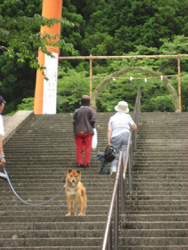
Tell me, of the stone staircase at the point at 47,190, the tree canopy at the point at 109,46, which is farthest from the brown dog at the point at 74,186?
the tree canopy at the point at 109,46

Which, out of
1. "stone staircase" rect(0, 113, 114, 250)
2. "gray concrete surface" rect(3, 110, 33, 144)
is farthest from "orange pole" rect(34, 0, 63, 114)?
"stone staircase" rect(0, 113, 114, 250)

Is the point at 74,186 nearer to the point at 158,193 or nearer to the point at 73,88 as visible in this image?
the point at 158,193

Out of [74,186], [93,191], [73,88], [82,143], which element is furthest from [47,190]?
[73,88]

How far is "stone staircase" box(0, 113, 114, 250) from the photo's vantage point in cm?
597

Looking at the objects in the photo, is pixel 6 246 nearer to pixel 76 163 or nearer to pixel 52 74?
pixel 76 163

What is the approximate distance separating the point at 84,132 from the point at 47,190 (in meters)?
1.69

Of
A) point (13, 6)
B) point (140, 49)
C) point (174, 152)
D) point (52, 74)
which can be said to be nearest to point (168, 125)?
point (174, 152)

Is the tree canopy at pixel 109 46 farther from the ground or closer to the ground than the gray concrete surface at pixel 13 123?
farther from the ground

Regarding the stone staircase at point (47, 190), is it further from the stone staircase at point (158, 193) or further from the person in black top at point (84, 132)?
the stone staircase at point (158, 193)

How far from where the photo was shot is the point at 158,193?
777 cm

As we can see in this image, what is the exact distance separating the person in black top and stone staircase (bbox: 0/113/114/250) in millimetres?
248

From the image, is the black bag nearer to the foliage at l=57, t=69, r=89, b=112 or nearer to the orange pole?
the orange pole

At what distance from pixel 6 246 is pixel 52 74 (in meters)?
13.7

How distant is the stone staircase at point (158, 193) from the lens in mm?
5824
